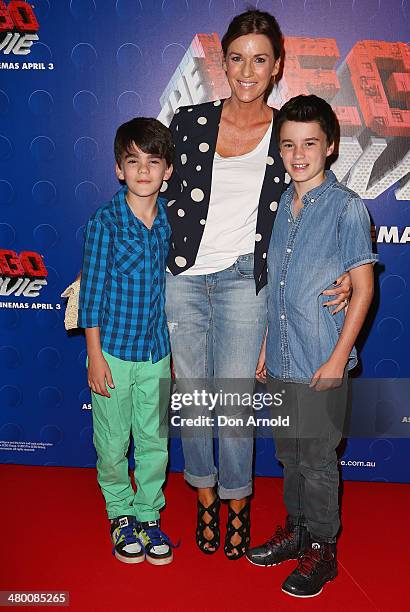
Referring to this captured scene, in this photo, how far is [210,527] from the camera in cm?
238

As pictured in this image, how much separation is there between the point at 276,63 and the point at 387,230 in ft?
3.26

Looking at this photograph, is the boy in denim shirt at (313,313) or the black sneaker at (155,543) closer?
the boy in denim shirt at (313,313)

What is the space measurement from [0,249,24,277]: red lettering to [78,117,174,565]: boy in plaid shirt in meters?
0.87

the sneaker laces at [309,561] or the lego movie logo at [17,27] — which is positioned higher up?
the lego movie logo at [17,27]

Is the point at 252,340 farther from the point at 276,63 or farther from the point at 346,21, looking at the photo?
the point at 346,21

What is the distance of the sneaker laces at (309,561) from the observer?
7.15 ft

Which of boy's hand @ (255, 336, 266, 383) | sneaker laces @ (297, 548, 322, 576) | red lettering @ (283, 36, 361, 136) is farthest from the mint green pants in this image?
red lettering @ (283, 36, 361, 136)

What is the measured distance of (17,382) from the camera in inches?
119

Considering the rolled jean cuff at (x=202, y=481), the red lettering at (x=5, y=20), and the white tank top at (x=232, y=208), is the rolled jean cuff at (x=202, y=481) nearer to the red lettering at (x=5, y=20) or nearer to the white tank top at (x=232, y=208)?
the white tank top at (x=232, y=208)

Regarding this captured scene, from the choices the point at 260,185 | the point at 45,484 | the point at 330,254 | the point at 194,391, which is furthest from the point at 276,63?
the point at 45,484

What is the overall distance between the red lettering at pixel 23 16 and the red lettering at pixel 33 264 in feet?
3.14

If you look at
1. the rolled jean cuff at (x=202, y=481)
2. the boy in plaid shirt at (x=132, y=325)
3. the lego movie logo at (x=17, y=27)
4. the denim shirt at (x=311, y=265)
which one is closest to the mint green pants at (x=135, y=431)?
the boy in plaid shirt at (x=132, y=325)

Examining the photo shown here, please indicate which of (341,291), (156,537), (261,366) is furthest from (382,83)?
(156,537)

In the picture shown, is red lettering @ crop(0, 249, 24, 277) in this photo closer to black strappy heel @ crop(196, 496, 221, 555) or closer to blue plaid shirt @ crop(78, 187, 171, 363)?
blue plaid shirt @ crop(78, 187, 171, 363)
